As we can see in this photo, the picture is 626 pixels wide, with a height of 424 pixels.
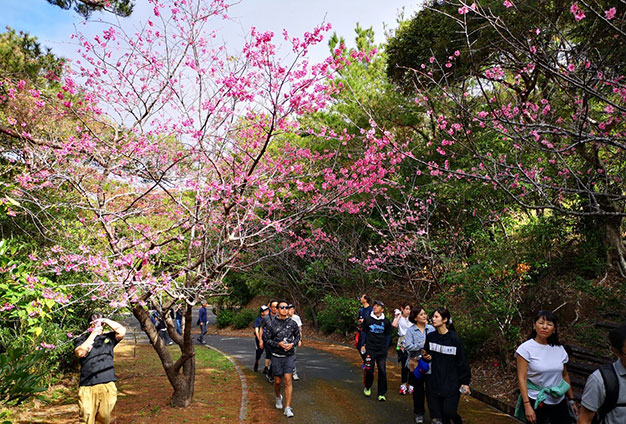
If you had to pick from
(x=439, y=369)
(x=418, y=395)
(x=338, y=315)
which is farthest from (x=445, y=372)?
(x=338, y=315)

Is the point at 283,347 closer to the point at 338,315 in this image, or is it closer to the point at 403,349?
the point at 403,349

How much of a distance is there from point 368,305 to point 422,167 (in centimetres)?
674

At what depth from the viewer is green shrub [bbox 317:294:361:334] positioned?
1468 centimetres

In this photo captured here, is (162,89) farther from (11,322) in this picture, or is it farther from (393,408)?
(393,408)

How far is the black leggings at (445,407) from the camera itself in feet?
15.7

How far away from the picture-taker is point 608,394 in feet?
8.84

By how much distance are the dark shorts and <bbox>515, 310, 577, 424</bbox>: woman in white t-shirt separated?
3604 millimetres

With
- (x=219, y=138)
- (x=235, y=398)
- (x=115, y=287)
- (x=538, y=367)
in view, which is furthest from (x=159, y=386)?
(x=538, y=367)

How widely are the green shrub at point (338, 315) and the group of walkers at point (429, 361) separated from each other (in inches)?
276

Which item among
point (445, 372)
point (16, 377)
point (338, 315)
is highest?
point (16, 377)

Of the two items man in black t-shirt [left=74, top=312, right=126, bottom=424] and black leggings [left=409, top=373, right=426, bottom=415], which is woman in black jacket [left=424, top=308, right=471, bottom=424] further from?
man in black t-shirt [left=74, top=312, right=126, bottom=424]

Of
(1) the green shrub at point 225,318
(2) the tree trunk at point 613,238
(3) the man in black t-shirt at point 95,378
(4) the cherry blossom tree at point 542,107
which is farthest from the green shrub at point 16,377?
(1) the green shrub at point 225,318

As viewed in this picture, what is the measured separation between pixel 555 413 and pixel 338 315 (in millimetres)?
13389

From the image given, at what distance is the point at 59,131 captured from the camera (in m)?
10.2
